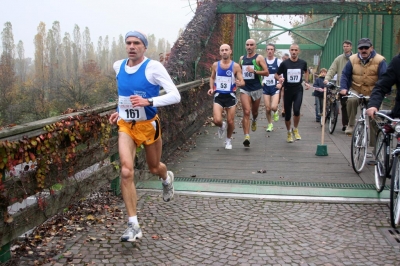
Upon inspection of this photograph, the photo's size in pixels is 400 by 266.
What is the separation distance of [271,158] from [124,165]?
15.3ft

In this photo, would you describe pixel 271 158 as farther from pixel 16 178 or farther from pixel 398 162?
pixel 16 178

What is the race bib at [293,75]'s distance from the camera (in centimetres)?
1005

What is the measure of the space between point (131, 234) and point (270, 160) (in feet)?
15.0

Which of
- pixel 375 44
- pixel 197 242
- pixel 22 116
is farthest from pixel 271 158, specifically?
pixel 22 116

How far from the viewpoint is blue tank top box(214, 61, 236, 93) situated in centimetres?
925

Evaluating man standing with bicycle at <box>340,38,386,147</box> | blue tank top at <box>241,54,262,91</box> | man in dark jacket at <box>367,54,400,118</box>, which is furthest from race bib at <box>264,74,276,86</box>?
man in dark jacket at <box>367,54,400,118</box>

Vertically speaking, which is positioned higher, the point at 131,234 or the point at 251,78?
the point at 251,78

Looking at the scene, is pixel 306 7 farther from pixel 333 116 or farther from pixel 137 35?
pixel 137 35

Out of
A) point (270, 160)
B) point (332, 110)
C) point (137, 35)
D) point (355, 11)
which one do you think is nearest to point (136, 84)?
point (137, 35)

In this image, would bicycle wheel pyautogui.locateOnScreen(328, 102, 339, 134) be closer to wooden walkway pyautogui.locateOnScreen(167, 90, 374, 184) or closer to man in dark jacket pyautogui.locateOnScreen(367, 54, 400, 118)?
wooden walkway pyautogui.locateOnScreen(167, 90, 374, 184)

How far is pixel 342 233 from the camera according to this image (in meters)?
4.97

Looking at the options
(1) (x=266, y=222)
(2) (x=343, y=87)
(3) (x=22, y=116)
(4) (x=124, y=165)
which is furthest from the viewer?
(3) (x=22, y=116)

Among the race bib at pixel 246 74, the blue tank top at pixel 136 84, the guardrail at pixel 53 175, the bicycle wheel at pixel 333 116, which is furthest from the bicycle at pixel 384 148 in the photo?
the bicycle wheel at pixel 333 116

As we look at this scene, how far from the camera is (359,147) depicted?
24.0 ft
